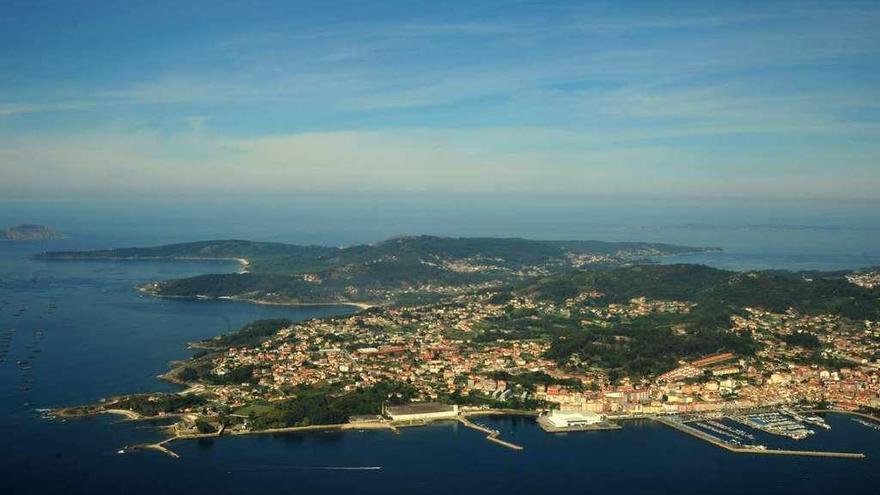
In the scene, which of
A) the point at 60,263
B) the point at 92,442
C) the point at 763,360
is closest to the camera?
the point at 92,442

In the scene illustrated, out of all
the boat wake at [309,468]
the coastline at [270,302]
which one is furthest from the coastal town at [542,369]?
the coastline at [270,302]

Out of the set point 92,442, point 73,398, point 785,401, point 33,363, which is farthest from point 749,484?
point 33,363

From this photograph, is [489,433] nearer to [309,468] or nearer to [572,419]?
[572,419]

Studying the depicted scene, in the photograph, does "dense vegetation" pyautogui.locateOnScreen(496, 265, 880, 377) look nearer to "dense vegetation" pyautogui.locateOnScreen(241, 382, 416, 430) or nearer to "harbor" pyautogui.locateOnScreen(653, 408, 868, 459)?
"harbor" pyautogui.locateOnScreen(653, 408, 868, 459)

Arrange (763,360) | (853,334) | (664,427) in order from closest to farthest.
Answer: (664,427), (763,360), (853,334)

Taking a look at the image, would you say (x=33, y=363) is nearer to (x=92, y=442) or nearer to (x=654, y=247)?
(x=92, y=442)

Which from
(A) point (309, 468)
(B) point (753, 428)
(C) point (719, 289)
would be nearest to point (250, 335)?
(A) point (309, 468)

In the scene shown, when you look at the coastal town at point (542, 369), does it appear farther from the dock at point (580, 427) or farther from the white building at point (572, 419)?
the dock at point (580, 427)
